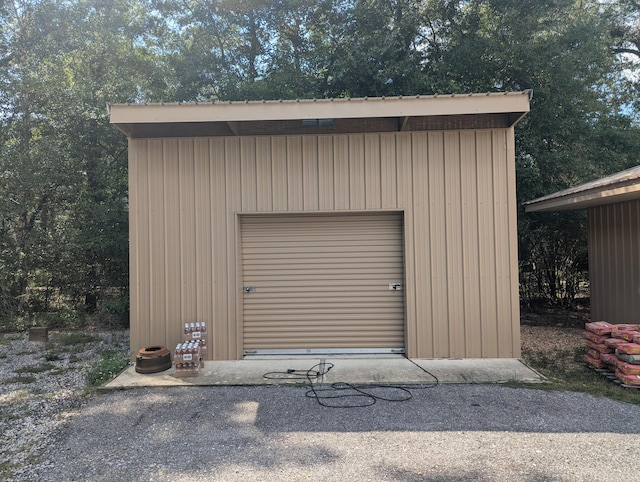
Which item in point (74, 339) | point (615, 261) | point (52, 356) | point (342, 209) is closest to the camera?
point (342, 209)

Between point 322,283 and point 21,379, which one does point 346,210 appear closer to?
point 322,283

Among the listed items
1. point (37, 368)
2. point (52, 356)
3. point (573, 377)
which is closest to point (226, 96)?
point (52, 356)

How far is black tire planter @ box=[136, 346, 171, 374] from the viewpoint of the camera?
201 inches

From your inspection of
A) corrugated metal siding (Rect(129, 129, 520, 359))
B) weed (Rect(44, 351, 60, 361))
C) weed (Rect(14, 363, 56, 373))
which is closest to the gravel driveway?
corrugated metal siding (Rect(129, 129, 520, 359))

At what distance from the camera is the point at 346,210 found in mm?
5629

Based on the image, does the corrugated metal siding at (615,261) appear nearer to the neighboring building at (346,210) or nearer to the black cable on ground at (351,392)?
the neighboring building at (346,210)

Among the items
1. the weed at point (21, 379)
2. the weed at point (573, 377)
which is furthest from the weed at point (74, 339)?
the weed at point (573, 377)

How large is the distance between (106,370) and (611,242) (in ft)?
26.3

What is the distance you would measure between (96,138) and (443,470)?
9.34 meters

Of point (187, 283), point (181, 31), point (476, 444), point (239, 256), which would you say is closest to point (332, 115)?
point (239, 256)

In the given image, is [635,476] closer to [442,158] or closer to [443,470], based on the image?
[443,470]

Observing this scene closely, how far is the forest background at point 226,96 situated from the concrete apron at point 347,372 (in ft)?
13.8

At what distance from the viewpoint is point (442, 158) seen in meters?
5.57

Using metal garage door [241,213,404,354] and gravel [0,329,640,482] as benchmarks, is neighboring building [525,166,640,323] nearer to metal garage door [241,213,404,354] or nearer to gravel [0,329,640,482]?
metal garage door [241,213,404,354]
